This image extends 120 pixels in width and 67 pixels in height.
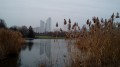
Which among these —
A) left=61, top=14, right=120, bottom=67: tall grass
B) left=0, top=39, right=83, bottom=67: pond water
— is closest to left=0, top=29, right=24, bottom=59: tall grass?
left=0, top=39, right=83, bottom=67: pond water

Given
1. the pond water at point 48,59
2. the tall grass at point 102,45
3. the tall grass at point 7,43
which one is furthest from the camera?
the tall grass at point 7,43

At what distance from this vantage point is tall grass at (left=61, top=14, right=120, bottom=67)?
16.1ft

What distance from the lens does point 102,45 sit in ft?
16.1

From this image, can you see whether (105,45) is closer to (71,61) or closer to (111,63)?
(111,63)

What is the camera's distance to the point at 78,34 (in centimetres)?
597

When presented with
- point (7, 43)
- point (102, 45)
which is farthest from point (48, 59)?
point (102, 45)

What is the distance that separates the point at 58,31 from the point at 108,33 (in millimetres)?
A: 1814

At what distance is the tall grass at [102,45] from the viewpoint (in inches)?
194

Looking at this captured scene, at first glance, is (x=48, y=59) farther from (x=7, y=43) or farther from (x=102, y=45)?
(x=102, y=45)

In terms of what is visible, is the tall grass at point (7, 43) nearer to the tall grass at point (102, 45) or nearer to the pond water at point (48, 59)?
the pond water at point (48, 59)

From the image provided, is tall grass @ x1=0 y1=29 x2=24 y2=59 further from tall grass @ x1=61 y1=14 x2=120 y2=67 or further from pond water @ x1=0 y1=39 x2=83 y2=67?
tall grass @ x1=61 y1=14 x2=120 y2=67

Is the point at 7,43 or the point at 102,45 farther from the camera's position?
the point at 7,43

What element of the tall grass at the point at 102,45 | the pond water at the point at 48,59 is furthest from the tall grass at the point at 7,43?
the tall grass at the point at 102,45

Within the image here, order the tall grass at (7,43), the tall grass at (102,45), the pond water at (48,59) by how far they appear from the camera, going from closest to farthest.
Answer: the tall grass at (102,45) < the pond water at (48,59) < the tall grass at (7,43)
